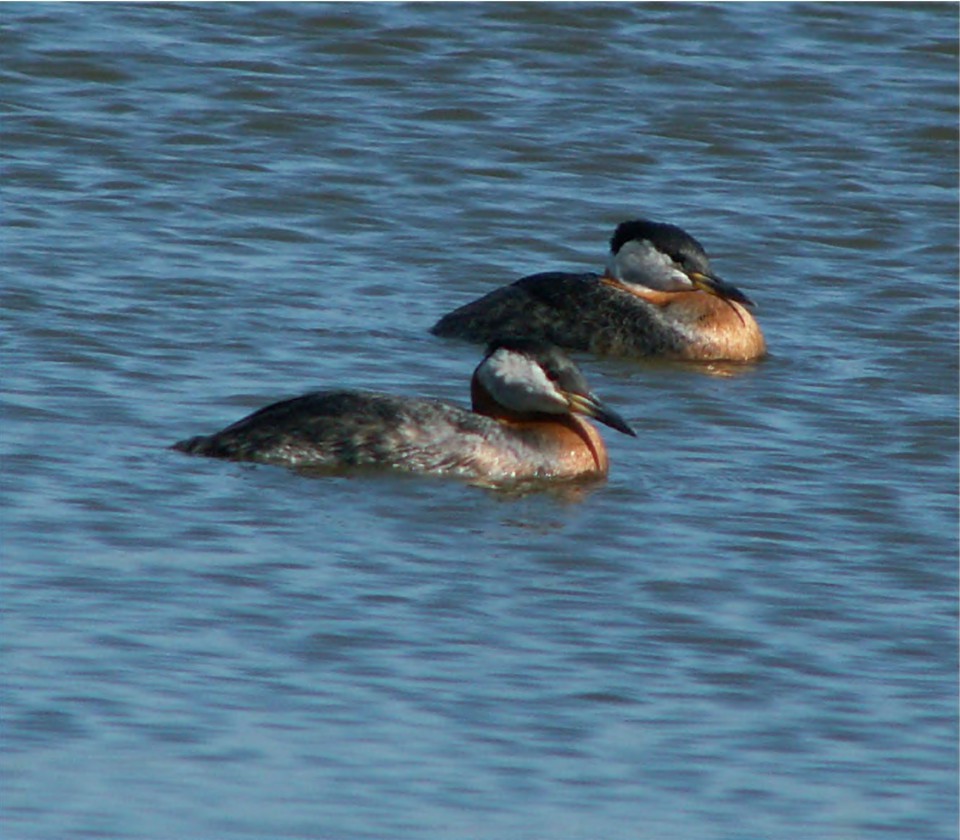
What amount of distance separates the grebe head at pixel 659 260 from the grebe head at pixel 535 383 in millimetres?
2888

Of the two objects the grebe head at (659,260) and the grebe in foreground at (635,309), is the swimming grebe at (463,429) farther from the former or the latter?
the grebe head at (659,260)

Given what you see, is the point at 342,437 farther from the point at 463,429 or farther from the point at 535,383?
the point at 535,383

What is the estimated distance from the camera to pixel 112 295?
1376cm

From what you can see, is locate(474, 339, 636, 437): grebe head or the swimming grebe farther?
locate(474, 339, 636, 437): grebe head

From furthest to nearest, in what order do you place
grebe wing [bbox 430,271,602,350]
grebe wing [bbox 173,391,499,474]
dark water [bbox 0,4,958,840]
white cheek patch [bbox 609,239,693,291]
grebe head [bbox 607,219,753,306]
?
white cheek patch [bbox 609,239,693,291], grebe head [bbox 607,219,753,306], grebe wing [bbox 430,271,602,350], grebe wing [bbox 173,391,499,474], dark water [bbox 0,4,958,840]

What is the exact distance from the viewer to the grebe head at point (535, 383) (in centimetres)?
1141

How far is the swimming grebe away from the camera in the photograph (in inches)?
429

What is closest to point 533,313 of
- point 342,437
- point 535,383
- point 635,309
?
point 635,309

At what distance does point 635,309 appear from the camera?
14133 mm

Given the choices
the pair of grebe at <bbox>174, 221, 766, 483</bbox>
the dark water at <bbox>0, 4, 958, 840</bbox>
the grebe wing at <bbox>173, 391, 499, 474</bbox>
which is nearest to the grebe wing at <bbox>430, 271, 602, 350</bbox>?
the dark water at <bbox>0, 4, 958, 840</bbox>

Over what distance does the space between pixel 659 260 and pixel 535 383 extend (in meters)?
3.24

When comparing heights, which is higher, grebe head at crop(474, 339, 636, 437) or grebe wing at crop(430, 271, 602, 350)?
grebe head at crop(474, 339, 636, 437)

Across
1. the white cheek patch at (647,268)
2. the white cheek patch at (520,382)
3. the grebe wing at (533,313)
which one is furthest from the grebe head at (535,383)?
the white cheek patch at (647,268)

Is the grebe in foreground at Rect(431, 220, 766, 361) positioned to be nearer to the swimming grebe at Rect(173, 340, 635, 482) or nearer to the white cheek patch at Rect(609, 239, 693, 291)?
the white cheek patch at Rect(609, 239, 693, 291)
